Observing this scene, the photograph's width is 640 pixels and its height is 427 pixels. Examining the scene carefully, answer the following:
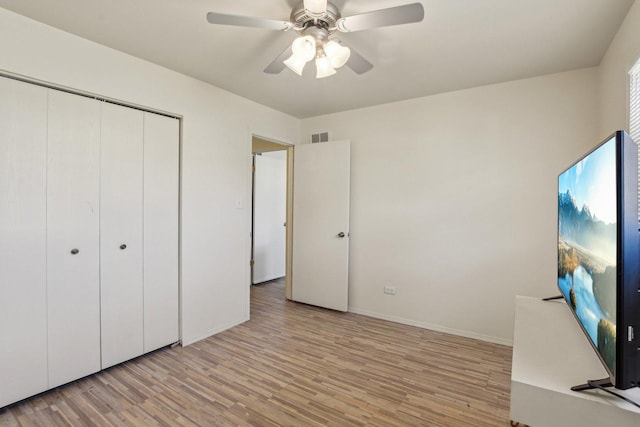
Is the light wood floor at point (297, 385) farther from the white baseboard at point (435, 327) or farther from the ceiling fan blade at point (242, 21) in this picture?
the ceiling fan blade at point (242, 21)

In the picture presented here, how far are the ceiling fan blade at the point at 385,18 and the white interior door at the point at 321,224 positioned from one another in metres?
2.03

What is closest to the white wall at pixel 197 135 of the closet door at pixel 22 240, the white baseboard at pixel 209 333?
the white baseboard at pixel 209 333

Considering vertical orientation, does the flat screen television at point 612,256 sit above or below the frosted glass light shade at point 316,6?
below

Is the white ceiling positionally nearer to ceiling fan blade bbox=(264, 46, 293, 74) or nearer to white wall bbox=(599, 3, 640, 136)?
white wall bbox=(599, 3, 640, 136)

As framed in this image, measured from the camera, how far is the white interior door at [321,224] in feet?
11.8

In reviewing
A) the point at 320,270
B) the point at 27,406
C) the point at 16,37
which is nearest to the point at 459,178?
the point at 320,270

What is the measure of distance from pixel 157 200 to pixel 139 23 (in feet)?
4.26

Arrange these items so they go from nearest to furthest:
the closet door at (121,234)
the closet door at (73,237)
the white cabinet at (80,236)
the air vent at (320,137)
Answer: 1. the white cabinet at (80,236)
2. the closet door at (73,237)
3. the closet door at (121,234)
4. the air vent at (320,137)


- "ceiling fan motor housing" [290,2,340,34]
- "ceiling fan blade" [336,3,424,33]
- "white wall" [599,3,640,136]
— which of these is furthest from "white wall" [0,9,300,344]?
"white wall" [599,3,640,136]

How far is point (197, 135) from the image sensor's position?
9.25 ft

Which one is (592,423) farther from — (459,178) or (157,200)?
(157,200)

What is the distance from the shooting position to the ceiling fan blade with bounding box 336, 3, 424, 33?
1.35m

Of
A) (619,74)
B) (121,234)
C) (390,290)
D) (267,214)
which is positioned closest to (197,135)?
(121,234)

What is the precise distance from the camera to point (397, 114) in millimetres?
3316
